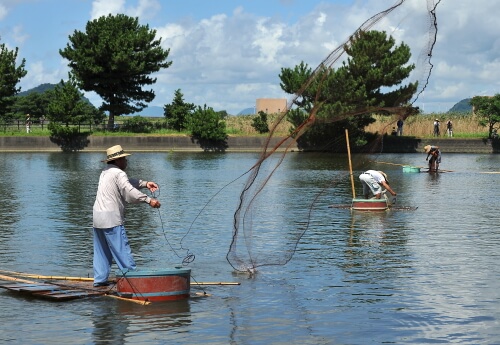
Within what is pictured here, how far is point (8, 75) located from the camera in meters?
68.6

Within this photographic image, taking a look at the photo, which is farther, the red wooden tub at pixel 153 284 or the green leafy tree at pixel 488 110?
the green leafy tree at pixel 488 110

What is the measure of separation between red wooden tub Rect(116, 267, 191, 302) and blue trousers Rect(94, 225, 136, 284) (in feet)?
0.56

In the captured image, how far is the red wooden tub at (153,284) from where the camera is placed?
1099cm

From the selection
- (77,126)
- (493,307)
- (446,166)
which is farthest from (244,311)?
(77,126)

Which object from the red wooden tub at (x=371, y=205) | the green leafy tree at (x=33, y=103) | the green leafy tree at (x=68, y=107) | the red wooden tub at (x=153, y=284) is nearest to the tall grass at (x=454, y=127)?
the green leafy tree at (x=68, y=107)

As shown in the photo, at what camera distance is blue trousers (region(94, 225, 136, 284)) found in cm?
1127

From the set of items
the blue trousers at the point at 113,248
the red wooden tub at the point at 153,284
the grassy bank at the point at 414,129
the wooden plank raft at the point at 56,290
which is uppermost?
the grassy bank at the point at 414,129

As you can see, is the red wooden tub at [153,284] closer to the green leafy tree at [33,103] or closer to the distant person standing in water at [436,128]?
the distant person standing in water at [436,128]

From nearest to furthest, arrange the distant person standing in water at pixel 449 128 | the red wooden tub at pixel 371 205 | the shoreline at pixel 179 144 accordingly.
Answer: the red wooden tub at pixel 371 205
the shoreline at pixel 179 144
the distant person standing in water at pixel 449 128

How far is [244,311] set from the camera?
1098 centimetres

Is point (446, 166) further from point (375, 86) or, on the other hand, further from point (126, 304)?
point (126, 304)

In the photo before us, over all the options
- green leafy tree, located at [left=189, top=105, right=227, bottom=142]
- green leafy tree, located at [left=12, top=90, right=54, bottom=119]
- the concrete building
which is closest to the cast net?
green leafy tree, located at [left=189, top=105, right=227, bottom=142]

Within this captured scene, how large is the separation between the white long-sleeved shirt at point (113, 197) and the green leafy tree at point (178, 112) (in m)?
54.0

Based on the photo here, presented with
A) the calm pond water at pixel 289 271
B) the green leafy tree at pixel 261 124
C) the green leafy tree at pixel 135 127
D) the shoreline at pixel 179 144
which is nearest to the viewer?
the calm pond water at pixel 289 271
